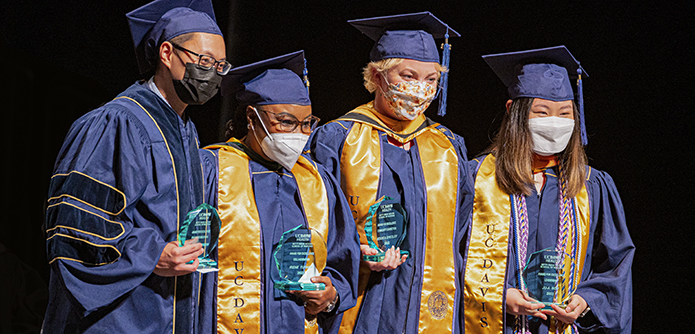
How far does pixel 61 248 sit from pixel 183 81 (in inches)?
25.6

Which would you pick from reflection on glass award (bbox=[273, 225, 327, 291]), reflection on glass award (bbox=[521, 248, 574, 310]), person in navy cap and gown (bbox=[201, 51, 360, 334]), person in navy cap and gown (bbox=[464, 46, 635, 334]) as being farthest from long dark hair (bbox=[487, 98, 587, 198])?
reflection on glass award (bbox=[273, 225, 327, 291])

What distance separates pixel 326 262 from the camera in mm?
2615

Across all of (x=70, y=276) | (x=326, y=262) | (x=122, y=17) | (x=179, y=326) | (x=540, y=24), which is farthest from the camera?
(x=540, y=24)

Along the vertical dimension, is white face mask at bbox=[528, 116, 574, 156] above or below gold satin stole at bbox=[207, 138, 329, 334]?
above

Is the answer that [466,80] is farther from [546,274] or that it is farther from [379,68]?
[546,274]

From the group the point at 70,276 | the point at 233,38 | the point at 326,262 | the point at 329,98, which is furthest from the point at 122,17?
the point at 70,276

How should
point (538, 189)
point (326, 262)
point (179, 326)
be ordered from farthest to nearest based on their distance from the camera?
point (538, 189)
point (326, 262)
point (179, 326)

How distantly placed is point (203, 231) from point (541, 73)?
6.23 feet

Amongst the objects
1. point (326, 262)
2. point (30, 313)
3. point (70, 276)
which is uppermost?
point (70, 276)

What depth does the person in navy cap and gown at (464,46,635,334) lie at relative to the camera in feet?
9.91

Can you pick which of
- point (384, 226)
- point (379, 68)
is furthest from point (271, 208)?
point (379, 68)

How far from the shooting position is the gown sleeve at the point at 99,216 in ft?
6.11

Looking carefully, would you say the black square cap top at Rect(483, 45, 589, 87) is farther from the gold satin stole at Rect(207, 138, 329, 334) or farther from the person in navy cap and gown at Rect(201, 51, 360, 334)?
the gold satin stole at Rect(207, 138, 329, 334)

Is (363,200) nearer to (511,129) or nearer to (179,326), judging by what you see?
(511,129)
